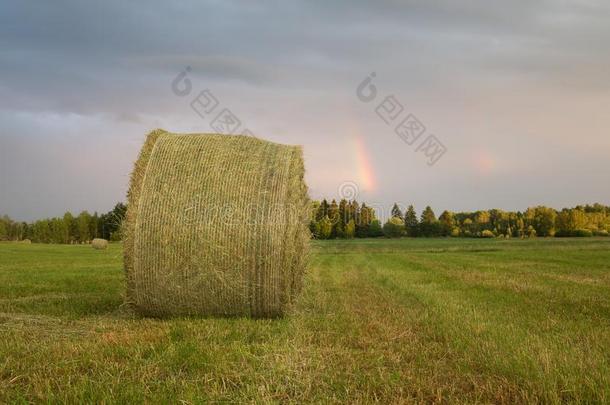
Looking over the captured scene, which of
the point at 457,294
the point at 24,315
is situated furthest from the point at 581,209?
the point at 24,315

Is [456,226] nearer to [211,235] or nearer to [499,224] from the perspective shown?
[499,224]

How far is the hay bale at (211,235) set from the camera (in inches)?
316

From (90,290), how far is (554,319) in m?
8.98

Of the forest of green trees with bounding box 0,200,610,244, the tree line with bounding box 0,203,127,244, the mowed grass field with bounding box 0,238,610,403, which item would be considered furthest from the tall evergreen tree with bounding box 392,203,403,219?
the mowed grass field with bounding box 0,238,610,403

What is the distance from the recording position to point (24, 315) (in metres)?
8.48

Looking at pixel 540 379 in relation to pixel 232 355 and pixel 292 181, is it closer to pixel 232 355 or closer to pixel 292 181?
pixel 232 355

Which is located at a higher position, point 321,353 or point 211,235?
point 211,235

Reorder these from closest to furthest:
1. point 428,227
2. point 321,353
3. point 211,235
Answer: point 321,353 < point 211,235 < point 428,227

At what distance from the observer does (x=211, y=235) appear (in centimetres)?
798

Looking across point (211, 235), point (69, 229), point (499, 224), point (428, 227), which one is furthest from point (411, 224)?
point (211, 235)

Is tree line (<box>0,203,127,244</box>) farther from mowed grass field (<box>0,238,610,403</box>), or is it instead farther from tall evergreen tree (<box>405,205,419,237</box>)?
mowed grass field (<box>0,238,610,403</box>)

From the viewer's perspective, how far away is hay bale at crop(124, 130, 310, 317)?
8.02 meters

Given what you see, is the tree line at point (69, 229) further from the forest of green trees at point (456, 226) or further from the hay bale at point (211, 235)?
the hay bale at point (211, 235)

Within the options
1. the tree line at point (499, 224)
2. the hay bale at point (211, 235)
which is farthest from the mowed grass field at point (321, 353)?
the tree line at point (499, 224)
